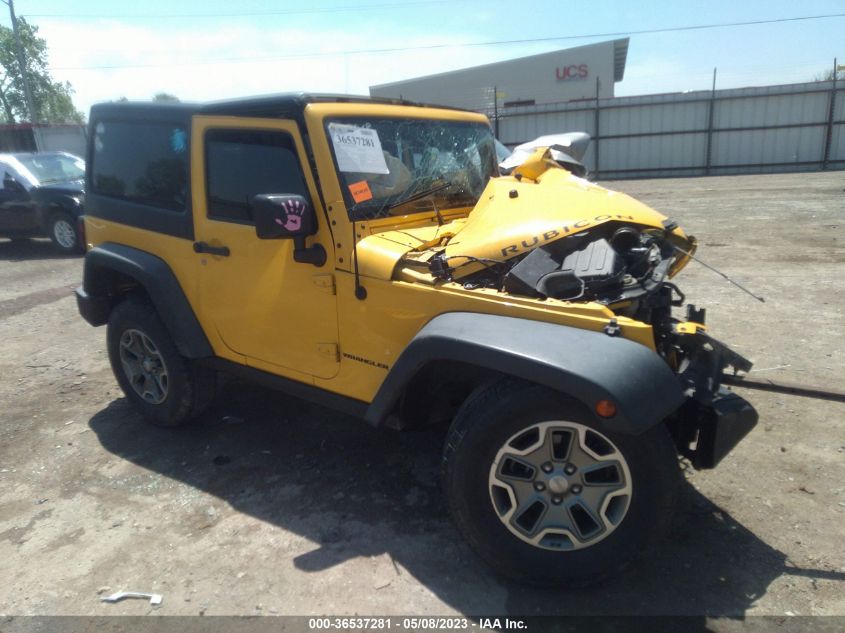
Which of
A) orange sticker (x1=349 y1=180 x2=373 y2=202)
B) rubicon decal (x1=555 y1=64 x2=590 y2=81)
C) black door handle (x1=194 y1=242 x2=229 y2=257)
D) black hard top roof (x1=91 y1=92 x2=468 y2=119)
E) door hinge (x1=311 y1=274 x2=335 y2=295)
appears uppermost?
rubicon decal (x1=555 y1=64 x2=590 y2=81)

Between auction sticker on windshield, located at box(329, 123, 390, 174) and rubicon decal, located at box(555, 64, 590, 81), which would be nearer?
auction sticker on windshield, located at box(329, 123, 390, 174)

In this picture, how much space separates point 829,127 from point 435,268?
22139mm

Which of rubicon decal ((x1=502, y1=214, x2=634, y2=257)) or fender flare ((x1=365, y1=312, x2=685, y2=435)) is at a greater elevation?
rubicon decal ((x1=502, y1=214, x2=634, y2=257))

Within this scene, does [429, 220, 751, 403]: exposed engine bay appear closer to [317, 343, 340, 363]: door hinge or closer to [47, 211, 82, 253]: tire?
[317, 343, 340, 363]: door hinge

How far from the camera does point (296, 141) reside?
301 centimetres

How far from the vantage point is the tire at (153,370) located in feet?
12.8

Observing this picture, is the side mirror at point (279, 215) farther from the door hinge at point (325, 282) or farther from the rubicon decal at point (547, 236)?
the rubicon decal at point (547, 236)

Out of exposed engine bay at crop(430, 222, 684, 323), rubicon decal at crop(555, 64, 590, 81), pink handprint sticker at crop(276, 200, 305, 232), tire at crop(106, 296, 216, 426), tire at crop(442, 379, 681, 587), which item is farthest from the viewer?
rubicon decal at crop(555, 64, 590, 81)

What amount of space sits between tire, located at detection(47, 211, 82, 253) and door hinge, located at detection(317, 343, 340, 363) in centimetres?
940

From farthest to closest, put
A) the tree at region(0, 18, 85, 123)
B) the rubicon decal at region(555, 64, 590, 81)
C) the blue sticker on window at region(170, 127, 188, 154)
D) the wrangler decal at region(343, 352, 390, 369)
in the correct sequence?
the tree at region(0, 18, 85, 123)
the rubicon decal at region(555, 64, 590, 81)
the blue sticker on window at region(170, 127, 188, 154)
the wrangler decal at region(343, 352, 390, 369)

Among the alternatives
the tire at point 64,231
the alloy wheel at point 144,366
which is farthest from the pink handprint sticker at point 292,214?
A: the tire at point 64,231

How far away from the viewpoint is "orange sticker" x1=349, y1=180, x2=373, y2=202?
2.96 meters

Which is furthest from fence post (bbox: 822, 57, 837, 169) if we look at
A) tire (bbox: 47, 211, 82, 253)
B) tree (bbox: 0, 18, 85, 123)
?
tree (bbox: 0, 18, 85, 123)

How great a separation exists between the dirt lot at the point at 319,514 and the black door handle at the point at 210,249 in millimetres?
1271
